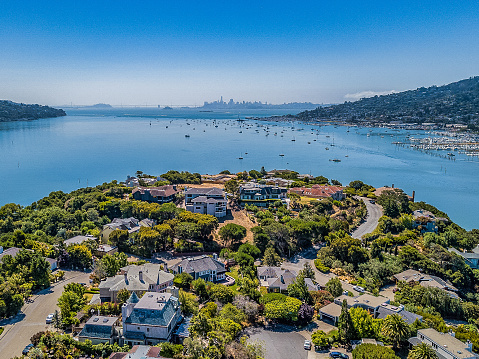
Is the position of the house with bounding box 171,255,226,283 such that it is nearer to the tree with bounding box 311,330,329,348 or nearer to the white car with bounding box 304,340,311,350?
the white car with bounding box 304,340,311,350

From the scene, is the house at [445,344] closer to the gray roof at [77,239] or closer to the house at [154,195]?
the gray roof at [77,239]

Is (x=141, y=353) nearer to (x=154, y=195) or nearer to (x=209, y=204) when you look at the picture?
(x=209, y=204)

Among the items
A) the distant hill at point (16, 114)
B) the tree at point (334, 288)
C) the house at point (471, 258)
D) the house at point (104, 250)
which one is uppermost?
the distant hill at point (16, 114)

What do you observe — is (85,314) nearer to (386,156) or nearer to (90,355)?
(90,355)

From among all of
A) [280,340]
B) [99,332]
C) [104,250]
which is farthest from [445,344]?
[104,250]

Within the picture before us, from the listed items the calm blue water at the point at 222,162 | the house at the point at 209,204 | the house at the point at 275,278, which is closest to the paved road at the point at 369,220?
the calm blue water at the point at 222,162

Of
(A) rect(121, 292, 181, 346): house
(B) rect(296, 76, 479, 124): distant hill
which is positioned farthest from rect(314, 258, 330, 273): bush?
(B) rect(296, 76, 479, 124): distant hill

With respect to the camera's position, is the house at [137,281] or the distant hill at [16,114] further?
the distant hill at [16,114]
